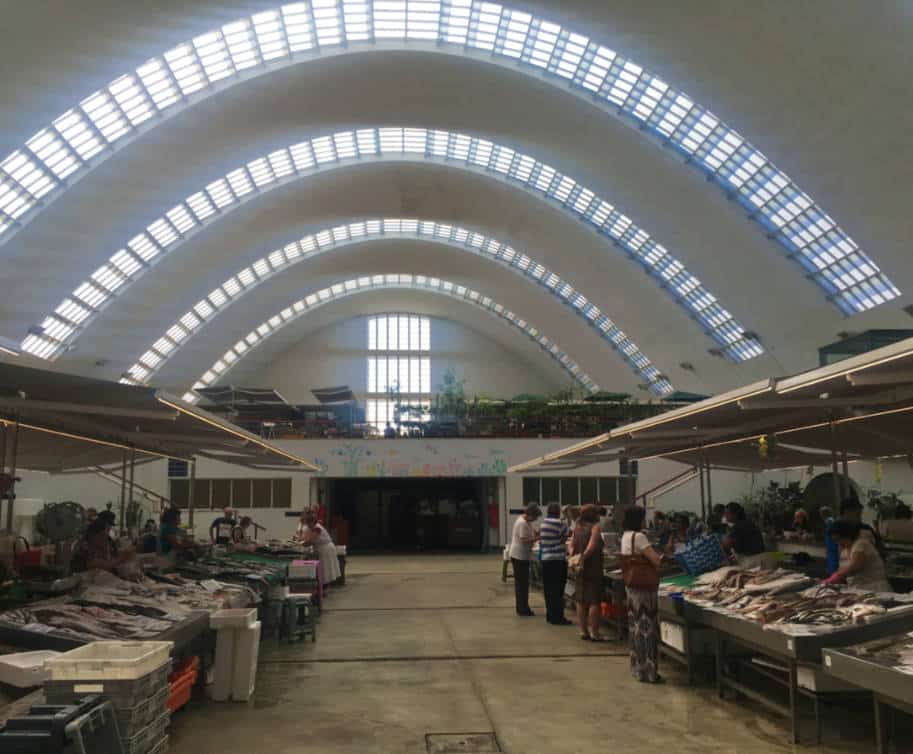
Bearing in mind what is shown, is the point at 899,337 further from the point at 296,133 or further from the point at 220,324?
the point at 220,324

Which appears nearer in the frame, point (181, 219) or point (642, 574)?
point (642, 574)

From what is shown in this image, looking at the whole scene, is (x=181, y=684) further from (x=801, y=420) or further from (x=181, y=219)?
(x=181, y=219)

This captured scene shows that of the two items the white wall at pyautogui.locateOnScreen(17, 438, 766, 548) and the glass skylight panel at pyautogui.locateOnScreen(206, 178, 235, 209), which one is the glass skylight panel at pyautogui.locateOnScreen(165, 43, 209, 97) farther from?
the white wall at pyautogui.locateOnScreen(17, 438, 766, 548)

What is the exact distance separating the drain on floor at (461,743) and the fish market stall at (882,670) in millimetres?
2186

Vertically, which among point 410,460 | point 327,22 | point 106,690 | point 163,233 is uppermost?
point 327,22

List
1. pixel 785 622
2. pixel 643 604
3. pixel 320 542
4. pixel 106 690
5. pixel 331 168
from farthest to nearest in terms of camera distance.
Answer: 1. pixel 331 168
2. pixel 320 542
3. pixel 643 604
4. pixel 785 622
5. pixel 106 690

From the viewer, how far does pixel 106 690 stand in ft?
14.2

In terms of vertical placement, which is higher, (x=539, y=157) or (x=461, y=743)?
(x=539, y=157)

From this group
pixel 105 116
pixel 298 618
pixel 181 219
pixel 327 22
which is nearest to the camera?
pixel 298 618

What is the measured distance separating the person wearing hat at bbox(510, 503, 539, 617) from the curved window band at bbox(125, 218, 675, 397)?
32834 millimetres

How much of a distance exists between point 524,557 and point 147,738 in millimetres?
7587

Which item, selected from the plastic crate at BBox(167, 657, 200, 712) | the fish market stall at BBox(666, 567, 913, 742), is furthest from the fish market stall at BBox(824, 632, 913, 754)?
the plastic crate at BBox(167, 657, 200, 712)

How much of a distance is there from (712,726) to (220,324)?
4421cm

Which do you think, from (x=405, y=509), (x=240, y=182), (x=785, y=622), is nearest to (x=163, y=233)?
(x=240, y=182)
